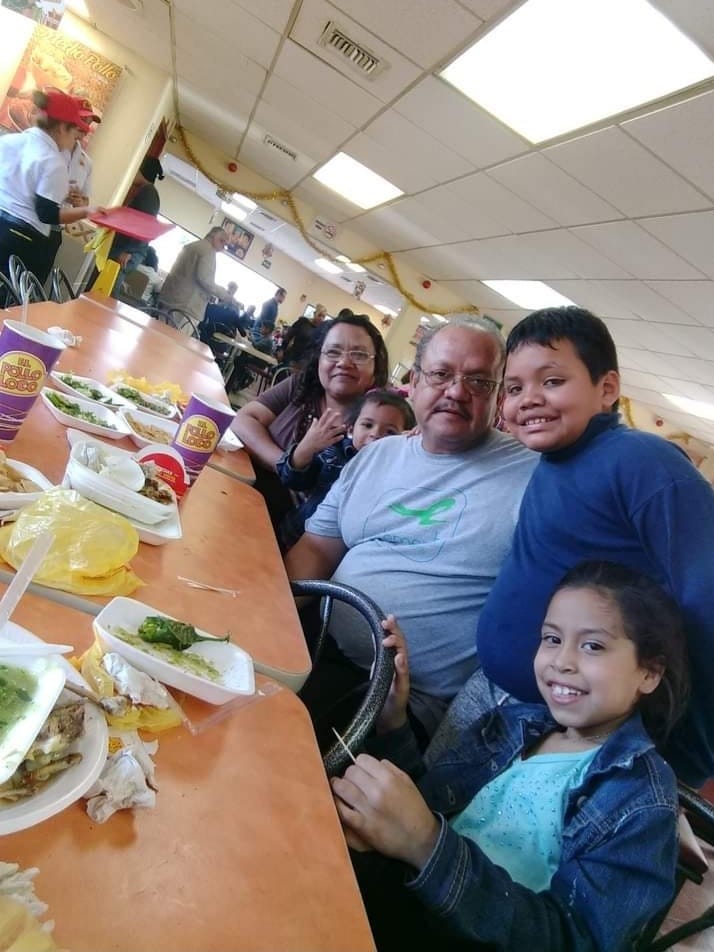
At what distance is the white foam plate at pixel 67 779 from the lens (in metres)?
0.42

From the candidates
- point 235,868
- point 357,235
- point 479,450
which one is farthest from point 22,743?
point 357,235

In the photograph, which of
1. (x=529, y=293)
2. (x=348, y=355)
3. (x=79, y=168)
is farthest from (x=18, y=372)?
(x=529, y=293)

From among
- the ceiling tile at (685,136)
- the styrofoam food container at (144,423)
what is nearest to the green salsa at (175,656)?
the styrofoam food container at (144,423)

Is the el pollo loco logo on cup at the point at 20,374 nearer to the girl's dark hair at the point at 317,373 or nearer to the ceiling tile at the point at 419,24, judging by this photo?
the girl's dark hair at the point at 317,373

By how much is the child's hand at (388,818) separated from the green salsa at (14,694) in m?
0.47

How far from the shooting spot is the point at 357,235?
9.22 metres

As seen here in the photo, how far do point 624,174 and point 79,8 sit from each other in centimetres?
524

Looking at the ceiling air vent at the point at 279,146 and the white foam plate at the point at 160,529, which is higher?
the ceiling air vent at the point at 279,146

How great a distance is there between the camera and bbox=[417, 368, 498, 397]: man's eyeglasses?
161 cm

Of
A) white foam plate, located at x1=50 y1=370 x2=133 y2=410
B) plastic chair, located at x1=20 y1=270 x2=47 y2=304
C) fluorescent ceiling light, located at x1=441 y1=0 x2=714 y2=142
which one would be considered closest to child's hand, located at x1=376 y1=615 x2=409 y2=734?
white foam plate, located at x1=50 y1=370 x2=133 y2=410

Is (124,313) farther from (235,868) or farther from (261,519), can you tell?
(235,868)

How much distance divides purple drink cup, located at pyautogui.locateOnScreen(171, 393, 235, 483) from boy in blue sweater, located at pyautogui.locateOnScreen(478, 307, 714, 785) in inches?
26.7

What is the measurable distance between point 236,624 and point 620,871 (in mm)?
617

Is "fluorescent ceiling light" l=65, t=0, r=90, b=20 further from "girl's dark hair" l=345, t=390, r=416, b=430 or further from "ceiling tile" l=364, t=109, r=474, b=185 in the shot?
"girl's dark hair" l=345, t=390, r=416, b=430
